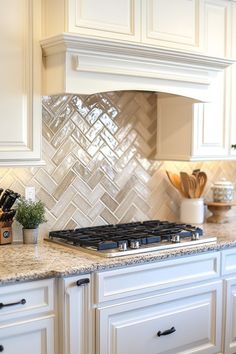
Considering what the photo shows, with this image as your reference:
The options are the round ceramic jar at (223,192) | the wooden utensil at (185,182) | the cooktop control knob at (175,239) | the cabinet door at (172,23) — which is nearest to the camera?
the cooktop control knob at (175,239)

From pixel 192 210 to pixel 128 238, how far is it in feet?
3.04

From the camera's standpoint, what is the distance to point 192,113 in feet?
11.2

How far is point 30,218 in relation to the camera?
294 cm

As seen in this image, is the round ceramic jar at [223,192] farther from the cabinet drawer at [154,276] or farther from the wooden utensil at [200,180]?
the cabinet drawer at [154,276]

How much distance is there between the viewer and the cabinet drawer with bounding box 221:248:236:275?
308 cm

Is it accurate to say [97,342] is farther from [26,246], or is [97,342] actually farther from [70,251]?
[26,246]

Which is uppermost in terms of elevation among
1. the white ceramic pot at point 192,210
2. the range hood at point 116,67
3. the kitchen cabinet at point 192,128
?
the range hood at point 116,67

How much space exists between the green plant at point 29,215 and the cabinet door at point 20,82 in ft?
1.02

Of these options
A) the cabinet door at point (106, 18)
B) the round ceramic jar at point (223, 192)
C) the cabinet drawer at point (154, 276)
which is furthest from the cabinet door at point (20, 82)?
the round ceramic jar at point (223, 192)

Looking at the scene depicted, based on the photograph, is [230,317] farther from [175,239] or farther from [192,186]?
[192,186]

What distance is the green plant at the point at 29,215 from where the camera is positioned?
294cm

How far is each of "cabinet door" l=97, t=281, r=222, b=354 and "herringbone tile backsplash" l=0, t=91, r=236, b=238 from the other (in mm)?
765

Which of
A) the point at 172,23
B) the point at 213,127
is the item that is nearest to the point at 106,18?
the point at 172,23

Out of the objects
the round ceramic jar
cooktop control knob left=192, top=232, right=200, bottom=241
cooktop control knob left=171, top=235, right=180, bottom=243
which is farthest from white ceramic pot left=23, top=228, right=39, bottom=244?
the round ceramic jar
